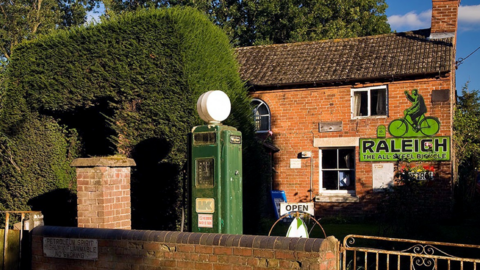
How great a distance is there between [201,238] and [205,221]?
3.95 ft

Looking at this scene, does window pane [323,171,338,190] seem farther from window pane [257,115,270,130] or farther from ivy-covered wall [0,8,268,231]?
ivy-covered wall [0,8,268,231]

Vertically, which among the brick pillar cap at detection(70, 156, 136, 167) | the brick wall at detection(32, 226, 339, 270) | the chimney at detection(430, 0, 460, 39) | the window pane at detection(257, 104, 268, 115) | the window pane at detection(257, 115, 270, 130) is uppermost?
the chimney at detection(430, 0, 460, 39)

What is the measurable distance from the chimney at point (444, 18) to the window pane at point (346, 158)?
4.53m

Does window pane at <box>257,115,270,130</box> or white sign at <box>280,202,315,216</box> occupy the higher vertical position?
window pane at <box>257,115,270,130</box>

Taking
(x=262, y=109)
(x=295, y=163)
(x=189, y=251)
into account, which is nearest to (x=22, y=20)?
(x=262, y=109)

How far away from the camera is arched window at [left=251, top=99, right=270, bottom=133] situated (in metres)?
17.5

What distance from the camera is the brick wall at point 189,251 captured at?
5.10 meters

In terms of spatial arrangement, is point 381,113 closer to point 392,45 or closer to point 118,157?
point 392,45

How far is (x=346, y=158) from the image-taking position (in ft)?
54.8

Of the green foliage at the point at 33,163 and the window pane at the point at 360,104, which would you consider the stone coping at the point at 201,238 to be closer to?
the green foliage at the point at 33,163

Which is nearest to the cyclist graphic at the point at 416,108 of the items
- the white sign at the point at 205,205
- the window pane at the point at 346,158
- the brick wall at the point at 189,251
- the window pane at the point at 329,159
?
the window pane at the point at 346,158

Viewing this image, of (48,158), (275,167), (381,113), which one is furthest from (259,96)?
(48,158)

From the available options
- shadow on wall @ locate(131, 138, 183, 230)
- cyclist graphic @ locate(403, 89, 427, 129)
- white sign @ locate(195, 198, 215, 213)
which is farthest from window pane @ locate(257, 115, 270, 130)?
white sign @ locate(195, 198, 215, 213)

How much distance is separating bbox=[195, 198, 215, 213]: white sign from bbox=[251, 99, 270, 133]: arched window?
1063cm
